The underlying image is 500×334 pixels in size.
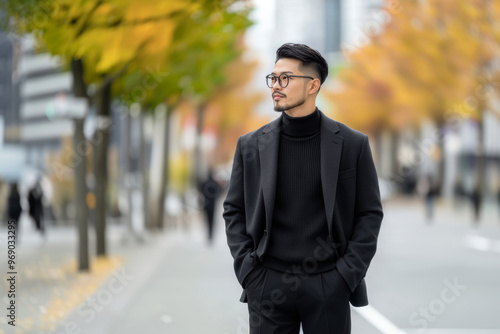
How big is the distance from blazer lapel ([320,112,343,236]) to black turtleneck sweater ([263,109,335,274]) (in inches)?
1.8

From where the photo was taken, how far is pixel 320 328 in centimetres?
373

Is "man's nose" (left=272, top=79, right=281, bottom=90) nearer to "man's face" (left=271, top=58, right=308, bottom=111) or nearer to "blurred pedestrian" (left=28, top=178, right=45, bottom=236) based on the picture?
"man's face" (left=271, top=58, right=308, bottom=111)

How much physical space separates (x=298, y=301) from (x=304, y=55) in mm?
1042

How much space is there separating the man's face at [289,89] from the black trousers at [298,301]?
70 cm

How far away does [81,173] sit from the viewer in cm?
1395

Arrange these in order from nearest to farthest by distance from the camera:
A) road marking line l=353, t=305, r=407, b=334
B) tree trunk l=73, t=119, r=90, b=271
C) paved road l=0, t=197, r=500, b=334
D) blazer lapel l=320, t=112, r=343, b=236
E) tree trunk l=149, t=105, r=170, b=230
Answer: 1. blazer lapel l=320, t=112, r=343, b=236
2. road marking line l=353, t=305, r=407, b=334
3. paved road l=0, t=197, r=500, b=334
4. tree trunk l=73, t=119, r=90, b=271
5. tree trunk l=149, t=105, r=170, b=230

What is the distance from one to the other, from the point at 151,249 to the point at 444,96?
21712 millimetres

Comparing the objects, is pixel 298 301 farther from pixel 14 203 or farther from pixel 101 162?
pixel 14 203

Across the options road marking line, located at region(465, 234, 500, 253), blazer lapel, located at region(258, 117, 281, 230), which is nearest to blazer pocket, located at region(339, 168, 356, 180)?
blazer lapel, located at region(258, 117, 281, 230)

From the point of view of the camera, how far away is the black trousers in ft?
12.1

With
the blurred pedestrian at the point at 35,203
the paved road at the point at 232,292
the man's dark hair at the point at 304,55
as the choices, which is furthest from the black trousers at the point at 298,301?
the blurred pedestrian at the point at 35,203

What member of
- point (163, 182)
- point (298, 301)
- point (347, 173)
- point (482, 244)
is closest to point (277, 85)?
point (347, 173)

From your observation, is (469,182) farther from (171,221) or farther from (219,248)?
(219,248)

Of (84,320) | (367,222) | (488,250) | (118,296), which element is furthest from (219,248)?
(367,222)
